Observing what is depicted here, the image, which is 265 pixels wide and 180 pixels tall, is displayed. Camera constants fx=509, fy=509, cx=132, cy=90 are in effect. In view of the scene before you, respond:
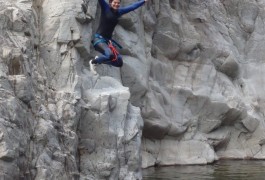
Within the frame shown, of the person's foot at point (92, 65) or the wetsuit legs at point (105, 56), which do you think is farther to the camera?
the person's foot at point (92, 65)

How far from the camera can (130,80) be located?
18594mm

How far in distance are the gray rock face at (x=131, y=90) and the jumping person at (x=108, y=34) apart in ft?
1.27

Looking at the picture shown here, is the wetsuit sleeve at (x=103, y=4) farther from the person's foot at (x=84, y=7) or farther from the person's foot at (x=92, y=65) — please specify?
the person's foot at (x=92, y=65)

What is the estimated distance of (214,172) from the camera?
17984 millimetres

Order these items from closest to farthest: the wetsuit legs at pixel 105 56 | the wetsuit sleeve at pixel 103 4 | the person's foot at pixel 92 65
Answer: the wetsuit legs at pixel 105 56
the person's foot at pixel 92 65
the wetsuit sleeve at pixel 103 4

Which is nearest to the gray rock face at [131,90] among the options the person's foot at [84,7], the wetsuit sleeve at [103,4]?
the person's foot at [84,7]

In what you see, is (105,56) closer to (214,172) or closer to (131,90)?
(131,90)

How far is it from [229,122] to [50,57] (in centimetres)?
1246

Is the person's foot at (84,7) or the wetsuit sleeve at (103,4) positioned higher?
the wetsuit sleeve at (103,4)

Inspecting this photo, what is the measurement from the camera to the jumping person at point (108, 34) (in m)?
13.7

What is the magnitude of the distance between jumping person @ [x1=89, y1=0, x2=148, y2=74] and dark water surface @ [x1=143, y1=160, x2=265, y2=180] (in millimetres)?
4334

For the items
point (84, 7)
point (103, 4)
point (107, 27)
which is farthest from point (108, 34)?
point (84, 7)

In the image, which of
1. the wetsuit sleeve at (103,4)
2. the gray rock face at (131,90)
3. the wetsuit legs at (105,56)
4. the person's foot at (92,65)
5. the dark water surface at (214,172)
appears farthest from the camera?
the dark water surface at (214,172)

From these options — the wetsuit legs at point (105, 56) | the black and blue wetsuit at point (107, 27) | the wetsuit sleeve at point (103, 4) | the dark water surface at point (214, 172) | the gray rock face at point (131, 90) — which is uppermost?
the wetsuit sleeve at point (103, 4)
